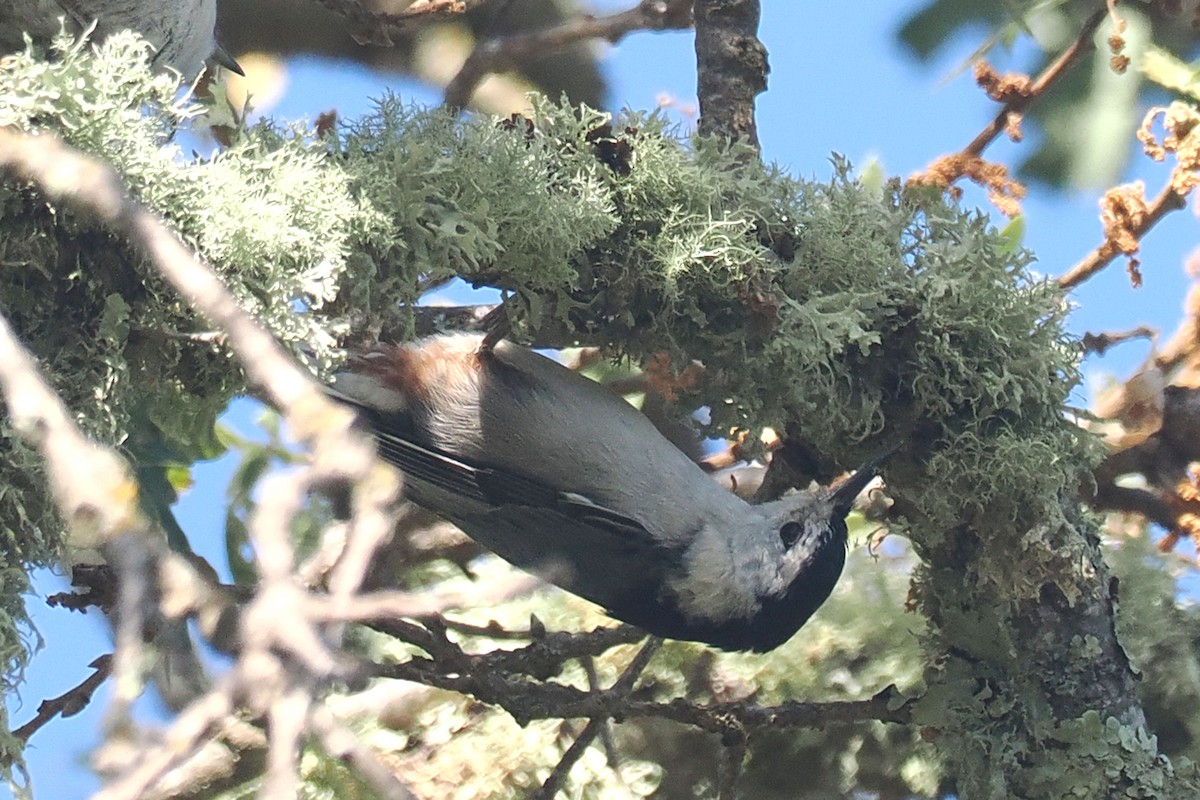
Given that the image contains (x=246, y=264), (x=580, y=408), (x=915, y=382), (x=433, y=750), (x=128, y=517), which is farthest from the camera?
(x=433, y=750)

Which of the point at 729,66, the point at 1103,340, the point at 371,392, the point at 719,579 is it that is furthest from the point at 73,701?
the point at 1103,340

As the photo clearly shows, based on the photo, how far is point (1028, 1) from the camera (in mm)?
1777

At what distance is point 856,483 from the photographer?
1.34 meters

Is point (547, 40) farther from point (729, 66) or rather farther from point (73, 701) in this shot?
point (73, 701)

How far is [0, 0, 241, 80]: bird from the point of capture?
1024mm

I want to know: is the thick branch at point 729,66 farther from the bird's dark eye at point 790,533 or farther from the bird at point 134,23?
the bird at point 134,23

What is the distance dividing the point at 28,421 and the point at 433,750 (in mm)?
1173

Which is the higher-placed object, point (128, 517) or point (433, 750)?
point (433, 750)

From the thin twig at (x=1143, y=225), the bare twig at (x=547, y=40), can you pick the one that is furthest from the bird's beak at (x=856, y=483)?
the bare twig at (x=547, y=40)

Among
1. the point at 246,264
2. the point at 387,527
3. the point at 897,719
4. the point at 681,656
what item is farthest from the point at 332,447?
the point at 681,656

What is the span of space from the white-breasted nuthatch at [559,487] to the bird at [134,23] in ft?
1.12

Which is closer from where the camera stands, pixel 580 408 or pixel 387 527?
pixel 387 527

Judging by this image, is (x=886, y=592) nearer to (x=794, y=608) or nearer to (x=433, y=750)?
(x=794, y=608)

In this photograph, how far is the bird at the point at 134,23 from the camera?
102 cm
